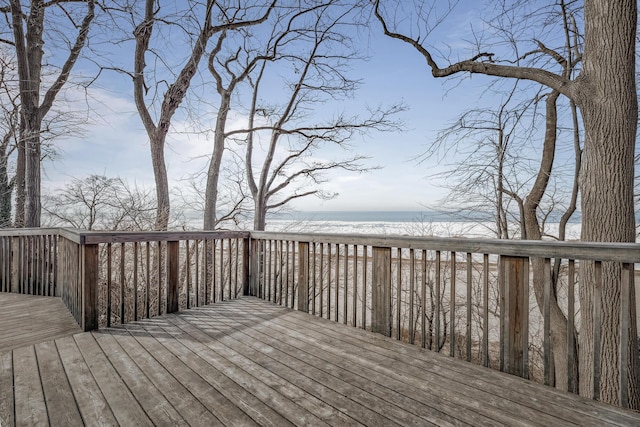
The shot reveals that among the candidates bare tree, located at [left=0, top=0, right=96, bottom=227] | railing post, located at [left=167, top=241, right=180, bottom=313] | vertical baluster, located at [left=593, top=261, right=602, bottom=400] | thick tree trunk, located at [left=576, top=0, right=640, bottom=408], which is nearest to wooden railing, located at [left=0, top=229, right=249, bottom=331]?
railing post, located at [left=167, top=241, right=180, bottom=313]

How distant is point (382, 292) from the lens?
114 inches

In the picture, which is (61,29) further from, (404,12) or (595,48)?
(595,48)

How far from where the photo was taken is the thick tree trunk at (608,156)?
285cm

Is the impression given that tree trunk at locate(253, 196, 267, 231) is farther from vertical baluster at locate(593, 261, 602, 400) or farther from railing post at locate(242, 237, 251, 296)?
vertical baluster at locate(593, 261, 602, 400)

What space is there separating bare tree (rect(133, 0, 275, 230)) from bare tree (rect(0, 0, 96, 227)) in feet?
3.67

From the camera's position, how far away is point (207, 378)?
2002 mm

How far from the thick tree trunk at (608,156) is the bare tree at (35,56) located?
8.14 meters

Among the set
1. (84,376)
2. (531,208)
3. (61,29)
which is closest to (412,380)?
(84,376)

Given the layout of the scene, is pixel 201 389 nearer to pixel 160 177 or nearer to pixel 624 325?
pixel 624 325

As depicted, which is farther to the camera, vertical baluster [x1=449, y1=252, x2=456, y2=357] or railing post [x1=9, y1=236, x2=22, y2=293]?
railing post [x1=9, y1=236, x2=22, y2=293]

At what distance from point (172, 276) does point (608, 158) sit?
463cm

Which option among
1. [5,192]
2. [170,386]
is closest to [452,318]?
[170,386]

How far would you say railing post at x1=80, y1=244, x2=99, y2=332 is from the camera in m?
2.82

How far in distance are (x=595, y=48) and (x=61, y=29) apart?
28.3ft
